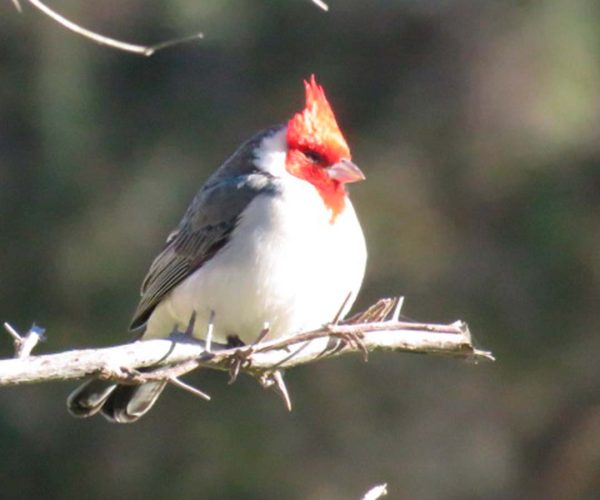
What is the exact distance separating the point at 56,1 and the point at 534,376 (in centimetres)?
358

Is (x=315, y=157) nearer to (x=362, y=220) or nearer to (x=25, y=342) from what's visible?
(x=25, y=342)

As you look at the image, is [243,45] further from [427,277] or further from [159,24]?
[427,277]

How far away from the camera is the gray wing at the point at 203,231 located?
516 centimetres

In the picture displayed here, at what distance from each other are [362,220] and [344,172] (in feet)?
14.1

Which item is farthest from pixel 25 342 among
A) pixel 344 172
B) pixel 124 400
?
pixel 344 172

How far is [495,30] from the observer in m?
10.3

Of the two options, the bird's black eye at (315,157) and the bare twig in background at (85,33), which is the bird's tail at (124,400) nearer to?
the bird's black eye at (315,157)

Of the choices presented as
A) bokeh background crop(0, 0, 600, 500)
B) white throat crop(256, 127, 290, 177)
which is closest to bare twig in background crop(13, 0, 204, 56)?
white throat crop(256, 127, 290, 177)

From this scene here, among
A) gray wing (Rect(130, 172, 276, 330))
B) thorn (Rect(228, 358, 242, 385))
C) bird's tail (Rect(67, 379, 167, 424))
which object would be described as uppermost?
thorn (Rect(228, 358, 242, 385))

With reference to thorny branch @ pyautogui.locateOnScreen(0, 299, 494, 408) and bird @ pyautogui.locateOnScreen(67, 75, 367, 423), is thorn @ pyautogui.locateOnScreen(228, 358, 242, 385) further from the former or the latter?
bird @ pyautogui.locateOnScreen(67, 75, 367, 423)

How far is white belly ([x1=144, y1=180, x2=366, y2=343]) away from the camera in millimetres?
4848

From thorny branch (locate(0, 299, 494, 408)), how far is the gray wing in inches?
37.5

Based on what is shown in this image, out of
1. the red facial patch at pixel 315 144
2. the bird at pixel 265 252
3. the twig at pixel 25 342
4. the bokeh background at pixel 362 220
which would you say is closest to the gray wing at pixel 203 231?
the bird at pixel 265 252

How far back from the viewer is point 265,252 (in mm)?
4895
